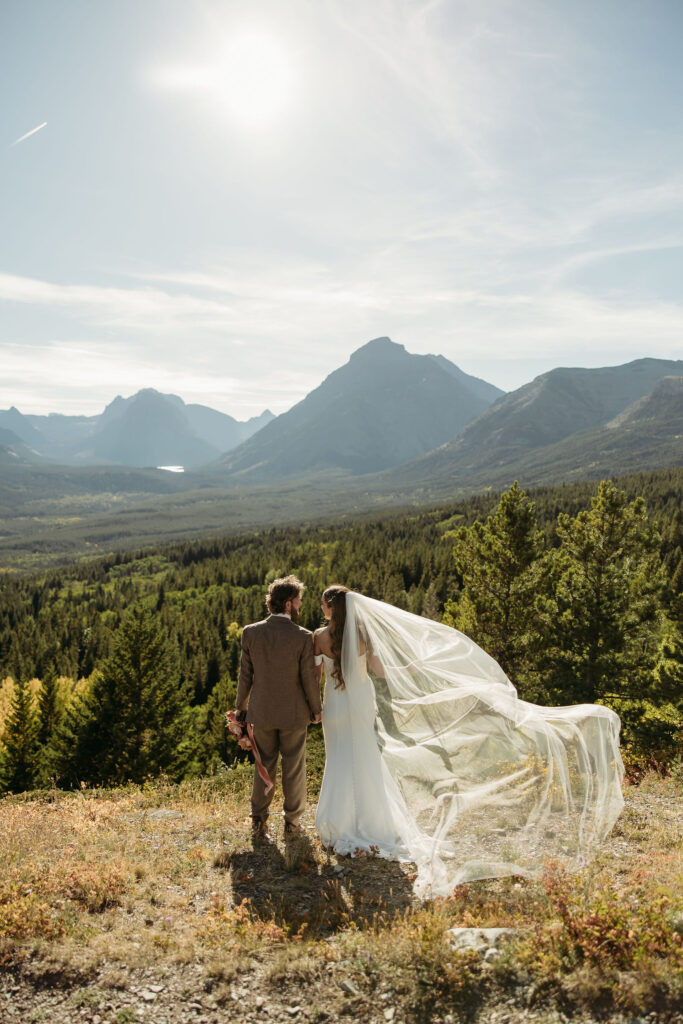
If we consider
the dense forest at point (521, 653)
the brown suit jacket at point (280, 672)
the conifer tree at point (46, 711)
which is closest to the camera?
the brown suit jacket at point (280, 672)

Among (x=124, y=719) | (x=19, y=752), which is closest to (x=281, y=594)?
(x=124, y=719)

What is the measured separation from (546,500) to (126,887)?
12605cm

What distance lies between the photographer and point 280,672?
6734 millimetres

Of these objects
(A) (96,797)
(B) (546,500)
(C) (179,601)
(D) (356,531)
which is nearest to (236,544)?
(D) (356,531)

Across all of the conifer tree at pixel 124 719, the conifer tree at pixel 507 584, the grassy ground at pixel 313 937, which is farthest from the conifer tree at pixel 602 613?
the conifer tree at pixel 124 719

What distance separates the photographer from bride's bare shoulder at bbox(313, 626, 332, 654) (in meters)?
7.05

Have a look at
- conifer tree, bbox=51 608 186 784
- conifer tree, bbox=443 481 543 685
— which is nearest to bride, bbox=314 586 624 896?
conifer tree, bbox=443 481 543 685

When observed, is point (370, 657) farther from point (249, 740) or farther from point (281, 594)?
point (249, 740)

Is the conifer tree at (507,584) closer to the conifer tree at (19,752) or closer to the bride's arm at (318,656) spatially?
the bride's arm at (318,656)

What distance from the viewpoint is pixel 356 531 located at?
128 metres

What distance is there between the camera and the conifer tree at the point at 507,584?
19438 mm

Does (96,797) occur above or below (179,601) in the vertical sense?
above

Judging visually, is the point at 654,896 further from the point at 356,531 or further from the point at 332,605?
the point at 356,531

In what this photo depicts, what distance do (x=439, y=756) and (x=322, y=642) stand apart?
7.24 feet
